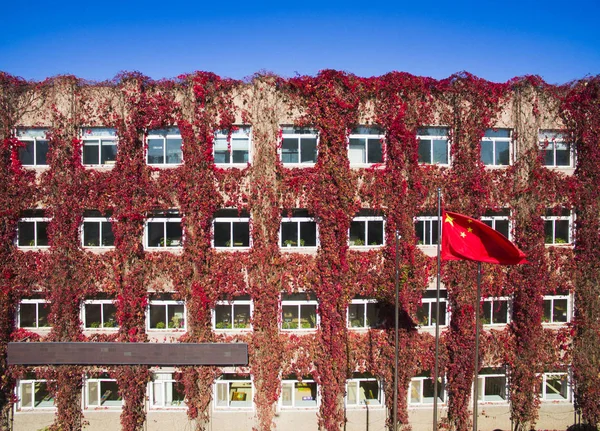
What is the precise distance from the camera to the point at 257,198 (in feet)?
39.2

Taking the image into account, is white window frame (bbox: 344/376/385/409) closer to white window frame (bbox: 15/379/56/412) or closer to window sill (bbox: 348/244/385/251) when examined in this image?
window sill (bbox: 348/244/385/251)

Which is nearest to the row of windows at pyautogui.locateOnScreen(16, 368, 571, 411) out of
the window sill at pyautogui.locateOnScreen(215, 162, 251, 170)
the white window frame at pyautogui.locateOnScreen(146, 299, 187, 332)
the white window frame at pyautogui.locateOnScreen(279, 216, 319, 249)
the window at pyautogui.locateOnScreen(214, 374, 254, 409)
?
the window at pyautogui.locateOnScreen(214, 374, 254, 409)

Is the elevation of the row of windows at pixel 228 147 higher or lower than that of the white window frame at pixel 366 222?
higher

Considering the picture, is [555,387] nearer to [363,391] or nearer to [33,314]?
[363,391]

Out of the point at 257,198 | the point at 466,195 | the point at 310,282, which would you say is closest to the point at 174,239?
the point at 257,198

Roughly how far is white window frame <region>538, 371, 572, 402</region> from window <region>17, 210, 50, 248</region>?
18276 millimetres

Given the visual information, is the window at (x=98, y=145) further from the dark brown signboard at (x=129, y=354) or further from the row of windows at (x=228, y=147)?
the dark brown signboard at (x=129, y=354)

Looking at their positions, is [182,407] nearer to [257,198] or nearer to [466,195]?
[257,198]

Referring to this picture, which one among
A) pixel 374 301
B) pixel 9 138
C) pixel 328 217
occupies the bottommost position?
pixel 374 301

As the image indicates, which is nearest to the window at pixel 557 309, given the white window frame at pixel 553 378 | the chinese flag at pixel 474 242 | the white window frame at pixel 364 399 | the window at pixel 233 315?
the white window frame at pixel 553 378

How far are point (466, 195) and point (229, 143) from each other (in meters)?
8.34

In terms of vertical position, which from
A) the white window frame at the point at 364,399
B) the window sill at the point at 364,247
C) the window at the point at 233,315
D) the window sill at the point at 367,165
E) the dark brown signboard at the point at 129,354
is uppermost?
the window sill at the point at 367,165

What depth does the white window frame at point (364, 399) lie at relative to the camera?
12336mm

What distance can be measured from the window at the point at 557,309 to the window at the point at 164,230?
43.4 feet
